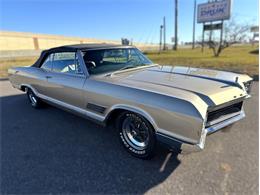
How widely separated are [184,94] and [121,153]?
1328 millimetres

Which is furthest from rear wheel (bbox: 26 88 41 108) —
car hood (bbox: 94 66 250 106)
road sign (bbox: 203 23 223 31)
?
road sign (bbox: 203 23 223 31)

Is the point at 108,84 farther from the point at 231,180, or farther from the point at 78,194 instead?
the point at 231,180

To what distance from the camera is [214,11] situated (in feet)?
95.3

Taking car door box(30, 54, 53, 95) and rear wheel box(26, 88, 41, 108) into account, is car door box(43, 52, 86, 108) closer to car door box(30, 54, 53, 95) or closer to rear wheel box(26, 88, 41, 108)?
car door box(30, 54, 53, 95)

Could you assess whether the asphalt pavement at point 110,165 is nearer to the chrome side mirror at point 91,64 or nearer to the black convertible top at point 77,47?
the chrome side mirror at point 91,64

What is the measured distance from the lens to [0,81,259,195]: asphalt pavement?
234 centimetres

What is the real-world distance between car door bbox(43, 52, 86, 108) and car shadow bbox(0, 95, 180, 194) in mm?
586

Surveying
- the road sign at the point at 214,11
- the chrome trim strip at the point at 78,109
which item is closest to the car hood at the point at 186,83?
the chrome trim strip at the point at 78,109

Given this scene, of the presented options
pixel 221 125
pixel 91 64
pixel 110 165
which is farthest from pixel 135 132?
pixel 91 64

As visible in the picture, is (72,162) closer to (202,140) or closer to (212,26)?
(202,140)

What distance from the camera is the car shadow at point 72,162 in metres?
2.39

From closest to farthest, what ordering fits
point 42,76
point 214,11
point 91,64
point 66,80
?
1. point 91,64
2. point 66,80
3. point 42,76
4. point 214,11

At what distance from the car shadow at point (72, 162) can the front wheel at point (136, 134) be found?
0.38 ft

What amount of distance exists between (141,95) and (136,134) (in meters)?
0.69
